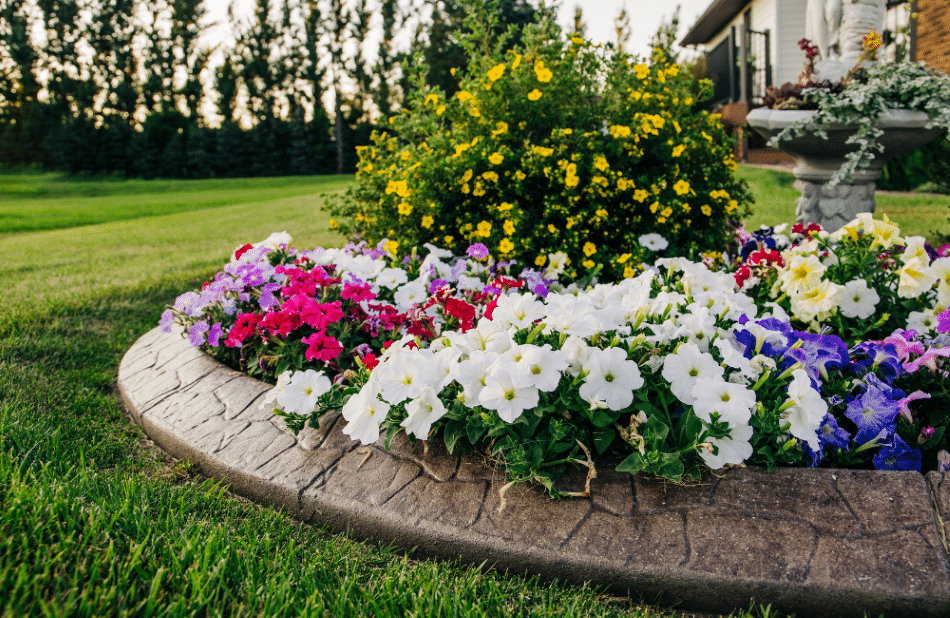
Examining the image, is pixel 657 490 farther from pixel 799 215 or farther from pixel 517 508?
pixel 799 215

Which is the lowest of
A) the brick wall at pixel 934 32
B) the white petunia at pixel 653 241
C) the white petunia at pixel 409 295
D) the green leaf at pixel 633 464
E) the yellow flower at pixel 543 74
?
the green leaf at pixel 633 464

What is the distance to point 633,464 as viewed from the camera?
60.4 inches

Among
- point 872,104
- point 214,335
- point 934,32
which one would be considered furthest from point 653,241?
point 934,32

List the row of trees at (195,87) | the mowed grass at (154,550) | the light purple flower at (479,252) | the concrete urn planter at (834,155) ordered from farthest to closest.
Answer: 1. the row of trees at (195,87)
2. the concrete urn planter at (834,155)
3. the light purple flower at (479,252)
4. the mowed grass at (154,550)

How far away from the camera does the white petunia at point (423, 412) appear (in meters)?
1.61

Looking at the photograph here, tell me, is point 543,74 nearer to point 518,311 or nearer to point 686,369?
point 518,311

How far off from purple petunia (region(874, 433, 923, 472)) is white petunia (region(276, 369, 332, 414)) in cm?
167

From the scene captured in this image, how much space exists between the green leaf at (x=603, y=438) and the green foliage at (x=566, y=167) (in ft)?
5.41

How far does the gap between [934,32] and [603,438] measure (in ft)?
31.9

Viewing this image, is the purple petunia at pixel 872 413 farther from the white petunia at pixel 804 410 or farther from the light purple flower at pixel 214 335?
the light purple flower at pixel 214 335

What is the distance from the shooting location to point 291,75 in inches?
→ 1329

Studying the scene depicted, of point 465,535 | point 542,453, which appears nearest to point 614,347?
point 542,453

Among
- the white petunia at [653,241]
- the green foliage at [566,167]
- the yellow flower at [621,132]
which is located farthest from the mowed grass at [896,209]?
the yellow flower at [621,132]

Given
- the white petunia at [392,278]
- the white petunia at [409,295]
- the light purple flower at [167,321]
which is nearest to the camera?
the white petunia at [409,295]
